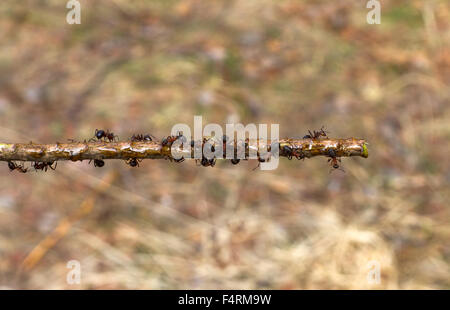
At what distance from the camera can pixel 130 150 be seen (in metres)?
1.74

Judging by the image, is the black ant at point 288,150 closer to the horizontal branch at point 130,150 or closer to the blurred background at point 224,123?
the horizontal branch at point 130,150

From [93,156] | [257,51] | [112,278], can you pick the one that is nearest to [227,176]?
[112,278]

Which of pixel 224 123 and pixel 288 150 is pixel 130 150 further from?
pixel 224 123

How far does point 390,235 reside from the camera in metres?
4.69

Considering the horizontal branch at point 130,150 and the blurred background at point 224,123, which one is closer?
the horizontal branch at point 130,150

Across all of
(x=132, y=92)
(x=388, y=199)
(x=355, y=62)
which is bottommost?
(x=388, y=199)

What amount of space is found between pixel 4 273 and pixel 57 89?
9.28ft

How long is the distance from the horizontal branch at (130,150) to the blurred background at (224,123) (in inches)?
118

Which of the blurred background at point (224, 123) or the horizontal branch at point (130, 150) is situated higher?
the blurred background at point (224, 123)

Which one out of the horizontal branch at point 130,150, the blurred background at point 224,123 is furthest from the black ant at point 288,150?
the blurred background at point 224,123

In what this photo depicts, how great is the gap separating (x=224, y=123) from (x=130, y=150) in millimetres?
4027

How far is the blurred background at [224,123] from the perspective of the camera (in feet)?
14.9

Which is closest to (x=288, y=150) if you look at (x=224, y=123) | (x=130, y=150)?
(x=130, y=150)
